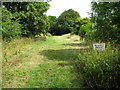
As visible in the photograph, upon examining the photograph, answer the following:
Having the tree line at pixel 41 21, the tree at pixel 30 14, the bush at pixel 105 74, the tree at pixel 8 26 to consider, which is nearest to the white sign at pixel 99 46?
the bush at pixel 105 74

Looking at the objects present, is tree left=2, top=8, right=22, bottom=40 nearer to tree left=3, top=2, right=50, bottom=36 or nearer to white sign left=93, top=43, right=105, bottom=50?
tree left=3, top=2, right=50, bottom=36

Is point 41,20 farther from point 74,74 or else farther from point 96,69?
point 96,69

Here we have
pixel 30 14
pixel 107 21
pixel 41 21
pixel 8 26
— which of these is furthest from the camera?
pixel 41 21

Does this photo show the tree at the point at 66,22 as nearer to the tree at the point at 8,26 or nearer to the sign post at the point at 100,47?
the tree at the point at 8,26

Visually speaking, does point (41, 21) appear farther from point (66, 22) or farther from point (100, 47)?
point (66, 22)

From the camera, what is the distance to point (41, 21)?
16781 mm

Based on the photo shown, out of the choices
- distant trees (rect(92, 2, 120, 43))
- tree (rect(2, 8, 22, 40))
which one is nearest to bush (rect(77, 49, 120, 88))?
distant trees (rect(92, 2, 120, 43))

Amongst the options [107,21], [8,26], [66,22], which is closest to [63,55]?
[107,21]

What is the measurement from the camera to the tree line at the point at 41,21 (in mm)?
7648

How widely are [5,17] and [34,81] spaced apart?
7759mm

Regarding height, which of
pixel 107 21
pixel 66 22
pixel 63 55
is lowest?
pixel 63 55

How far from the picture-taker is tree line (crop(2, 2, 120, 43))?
765 centimetres

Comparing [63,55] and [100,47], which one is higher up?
[100,47]

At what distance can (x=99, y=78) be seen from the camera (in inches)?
142
